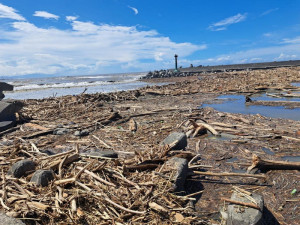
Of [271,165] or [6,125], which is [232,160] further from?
[6,125]

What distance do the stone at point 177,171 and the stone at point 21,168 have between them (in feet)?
8.81

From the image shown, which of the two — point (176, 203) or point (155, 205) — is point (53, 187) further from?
point (176, 203)

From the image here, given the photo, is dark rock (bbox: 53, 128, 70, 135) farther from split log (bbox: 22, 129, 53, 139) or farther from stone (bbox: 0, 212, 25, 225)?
stone (bbox: 0, 212, 25, 225)

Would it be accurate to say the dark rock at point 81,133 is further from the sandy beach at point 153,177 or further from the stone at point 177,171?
the stone at point 177,171

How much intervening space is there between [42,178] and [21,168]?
2.42 feet

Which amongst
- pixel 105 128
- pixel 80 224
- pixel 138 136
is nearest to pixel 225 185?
pixel 80 224

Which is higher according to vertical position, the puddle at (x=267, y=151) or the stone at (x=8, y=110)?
the stone at (x=8, y=110)

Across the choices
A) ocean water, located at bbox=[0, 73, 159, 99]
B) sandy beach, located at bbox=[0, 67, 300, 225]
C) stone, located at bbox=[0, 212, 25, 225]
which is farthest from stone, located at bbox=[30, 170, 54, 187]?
ocean water, located at bbox=[0, 73, 159, 99]

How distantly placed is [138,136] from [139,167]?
11.4 ft

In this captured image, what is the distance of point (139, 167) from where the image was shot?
15.0ft

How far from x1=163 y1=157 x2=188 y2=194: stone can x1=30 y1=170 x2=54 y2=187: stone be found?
214 cm

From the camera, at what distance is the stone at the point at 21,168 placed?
4.10m

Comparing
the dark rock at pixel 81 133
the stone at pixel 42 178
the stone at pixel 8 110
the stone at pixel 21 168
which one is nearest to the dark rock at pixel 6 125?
the stone at pixel 8 110

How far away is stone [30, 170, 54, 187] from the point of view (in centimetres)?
372
